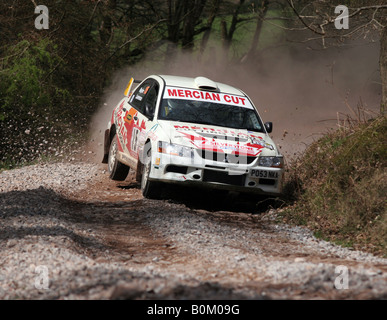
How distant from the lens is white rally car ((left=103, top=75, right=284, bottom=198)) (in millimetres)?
10070

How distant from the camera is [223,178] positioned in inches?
399

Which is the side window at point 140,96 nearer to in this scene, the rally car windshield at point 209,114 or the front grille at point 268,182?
the rally car windshield at point 209,114

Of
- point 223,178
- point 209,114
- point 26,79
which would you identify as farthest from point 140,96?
point 26,79

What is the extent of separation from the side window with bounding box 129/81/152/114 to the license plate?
2318 millimetres

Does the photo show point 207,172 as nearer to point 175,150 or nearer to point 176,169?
point 176,169

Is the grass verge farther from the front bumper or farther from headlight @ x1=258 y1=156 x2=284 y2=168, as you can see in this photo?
the front bumper

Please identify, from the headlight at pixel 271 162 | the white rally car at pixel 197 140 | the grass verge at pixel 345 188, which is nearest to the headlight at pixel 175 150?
the white rally car at pixel 197 140

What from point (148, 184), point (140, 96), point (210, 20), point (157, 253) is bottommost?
point (157, 253)

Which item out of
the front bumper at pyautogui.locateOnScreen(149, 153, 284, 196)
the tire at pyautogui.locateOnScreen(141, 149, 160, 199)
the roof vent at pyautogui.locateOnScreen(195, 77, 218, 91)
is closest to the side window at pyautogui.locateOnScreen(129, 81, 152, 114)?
the roof vent at pyautogui.locateOnScreen(195, 77, 218, 91)

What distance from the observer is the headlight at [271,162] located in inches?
403

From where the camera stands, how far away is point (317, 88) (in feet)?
99.4

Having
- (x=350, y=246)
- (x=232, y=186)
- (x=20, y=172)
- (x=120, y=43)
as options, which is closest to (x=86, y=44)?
(x=120, y=43)

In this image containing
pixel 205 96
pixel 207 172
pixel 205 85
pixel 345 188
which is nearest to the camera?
pixel 345 188

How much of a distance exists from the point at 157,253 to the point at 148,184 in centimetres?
309
